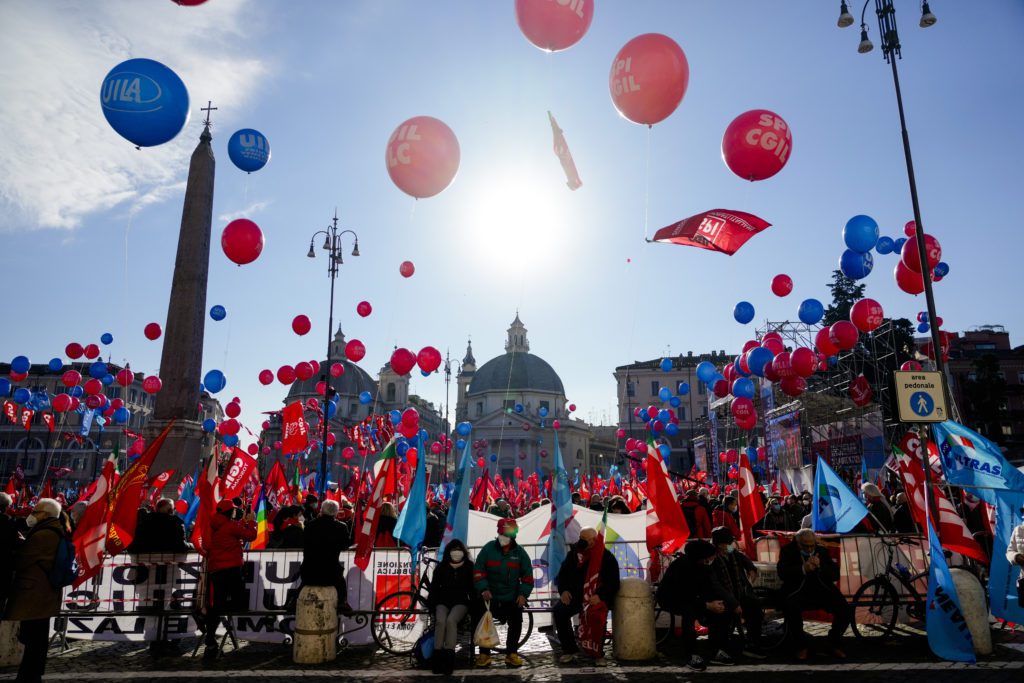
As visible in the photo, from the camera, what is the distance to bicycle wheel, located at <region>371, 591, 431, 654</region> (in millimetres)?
7816

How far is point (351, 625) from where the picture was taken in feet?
26.5

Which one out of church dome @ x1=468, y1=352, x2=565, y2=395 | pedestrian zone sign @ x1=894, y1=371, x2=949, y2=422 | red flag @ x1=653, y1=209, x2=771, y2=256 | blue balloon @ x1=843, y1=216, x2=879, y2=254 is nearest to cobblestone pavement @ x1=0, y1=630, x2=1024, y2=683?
pedestrian zone sign @ x1=894, y1=371, x2=949, y2=422

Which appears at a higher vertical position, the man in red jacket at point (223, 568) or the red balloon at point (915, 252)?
the red balloon at point (915, 252)

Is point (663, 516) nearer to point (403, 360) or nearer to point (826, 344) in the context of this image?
point (826, 344)

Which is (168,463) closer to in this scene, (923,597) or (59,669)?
(59,669)

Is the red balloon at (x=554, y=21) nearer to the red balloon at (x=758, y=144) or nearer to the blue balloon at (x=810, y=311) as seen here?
the red balloon at (x=758, y=144)

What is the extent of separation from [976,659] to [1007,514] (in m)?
1.94

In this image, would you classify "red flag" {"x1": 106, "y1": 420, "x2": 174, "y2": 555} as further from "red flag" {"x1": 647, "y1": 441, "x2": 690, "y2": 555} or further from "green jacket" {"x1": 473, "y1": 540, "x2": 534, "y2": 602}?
"red flag" {"x1": 647, "y1": 441, "x2": 690, "y2": 555}

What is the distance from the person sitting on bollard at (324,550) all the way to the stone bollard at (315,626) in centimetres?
15

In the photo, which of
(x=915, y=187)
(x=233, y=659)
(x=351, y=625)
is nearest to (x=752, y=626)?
(x=351, y=625)

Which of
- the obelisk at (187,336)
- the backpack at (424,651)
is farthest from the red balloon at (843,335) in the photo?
the obelisk at (187,336)

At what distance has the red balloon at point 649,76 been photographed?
8.91 metres

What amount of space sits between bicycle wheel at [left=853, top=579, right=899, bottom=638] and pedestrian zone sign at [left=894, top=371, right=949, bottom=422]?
1.99 metres

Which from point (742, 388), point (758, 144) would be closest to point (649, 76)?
point (758, 144)
